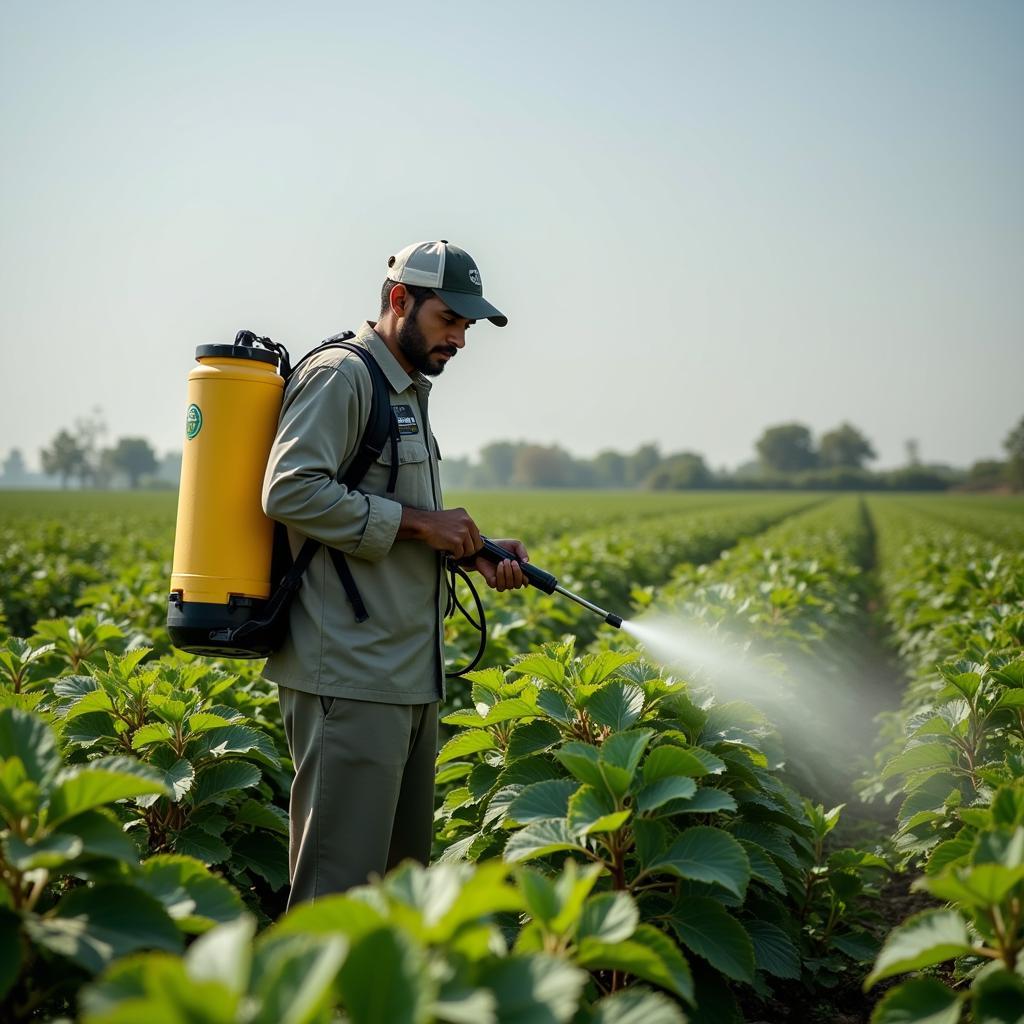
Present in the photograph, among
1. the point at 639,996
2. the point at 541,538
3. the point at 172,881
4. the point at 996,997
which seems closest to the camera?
the point at 639,996

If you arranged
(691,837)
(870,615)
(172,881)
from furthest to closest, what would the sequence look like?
(870,615) < (691,837) < (172,881)

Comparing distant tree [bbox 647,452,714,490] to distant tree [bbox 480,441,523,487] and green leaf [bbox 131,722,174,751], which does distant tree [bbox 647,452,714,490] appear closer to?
distant tree [bbox 480,441,523,487]

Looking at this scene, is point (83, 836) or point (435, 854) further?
point (435, 854)

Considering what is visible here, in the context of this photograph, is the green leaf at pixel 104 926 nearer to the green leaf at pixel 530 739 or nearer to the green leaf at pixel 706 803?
the green leaf at pixel 706 803

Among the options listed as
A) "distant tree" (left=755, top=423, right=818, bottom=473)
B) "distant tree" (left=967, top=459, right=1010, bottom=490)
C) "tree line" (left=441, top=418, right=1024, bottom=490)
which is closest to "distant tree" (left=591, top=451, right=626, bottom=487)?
"tree line" (left=441, top=418, right=1024, bottom=490)

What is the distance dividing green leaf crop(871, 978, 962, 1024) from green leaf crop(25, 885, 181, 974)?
4.01 feet

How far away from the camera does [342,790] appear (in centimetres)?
273

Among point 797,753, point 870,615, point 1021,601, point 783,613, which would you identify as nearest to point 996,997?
point 797,753

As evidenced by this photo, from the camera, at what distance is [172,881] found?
1.78 meters

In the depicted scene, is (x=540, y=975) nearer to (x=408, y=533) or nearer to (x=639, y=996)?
(x=639, y=996)

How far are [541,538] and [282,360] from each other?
17.4 metres

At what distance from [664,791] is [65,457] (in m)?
133

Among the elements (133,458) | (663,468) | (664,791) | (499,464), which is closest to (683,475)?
(663,468)

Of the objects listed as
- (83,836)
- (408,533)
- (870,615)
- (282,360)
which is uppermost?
(282,360)
